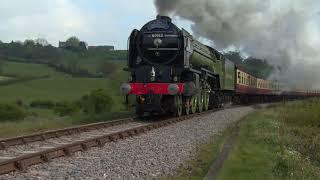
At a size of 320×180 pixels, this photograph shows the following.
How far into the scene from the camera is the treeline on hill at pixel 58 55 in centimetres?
9381

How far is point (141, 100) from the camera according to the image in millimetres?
22781

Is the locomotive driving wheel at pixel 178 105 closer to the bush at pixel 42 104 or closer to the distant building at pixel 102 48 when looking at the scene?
the bush at pixel 42 104

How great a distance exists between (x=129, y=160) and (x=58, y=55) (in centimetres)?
9547

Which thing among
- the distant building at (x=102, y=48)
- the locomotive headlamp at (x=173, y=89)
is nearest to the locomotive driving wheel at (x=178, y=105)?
the locomotive headlamp at (x=173, y=89)

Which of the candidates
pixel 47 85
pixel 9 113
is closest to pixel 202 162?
pixel 9 113

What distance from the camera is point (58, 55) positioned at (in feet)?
342

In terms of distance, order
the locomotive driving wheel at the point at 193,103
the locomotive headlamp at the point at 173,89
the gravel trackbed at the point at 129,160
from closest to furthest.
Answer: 1. the gravel trackbed at the point at 129,160
2. the locomotive headlamp at the point at 173,89
3. the locomotive driving wheel at the point at 193,103

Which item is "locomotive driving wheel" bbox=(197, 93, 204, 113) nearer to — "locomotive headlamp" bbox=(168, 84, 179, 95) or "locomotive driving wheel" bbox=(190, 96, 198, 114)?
"locomotive driving wheel" bbox=(190, 96, 198, 114)

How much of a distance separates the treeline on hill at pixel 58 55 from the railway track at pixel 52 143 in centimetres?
7130

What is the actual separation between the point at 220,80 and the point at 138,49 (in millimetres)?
9401

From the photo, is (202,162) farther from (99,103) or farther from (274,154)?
(99,103)

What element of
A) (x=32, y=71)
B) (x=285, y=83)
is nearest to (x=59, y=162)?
(x=285, y=83)

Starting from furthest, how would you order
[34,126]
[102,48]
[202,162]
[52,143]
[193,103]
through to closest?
[102,48] < [193,103] < [34,126] < [52,143] < [202,162]

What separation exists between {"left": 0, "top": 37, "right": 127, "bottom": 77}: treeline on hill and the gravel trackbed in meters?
73.7
